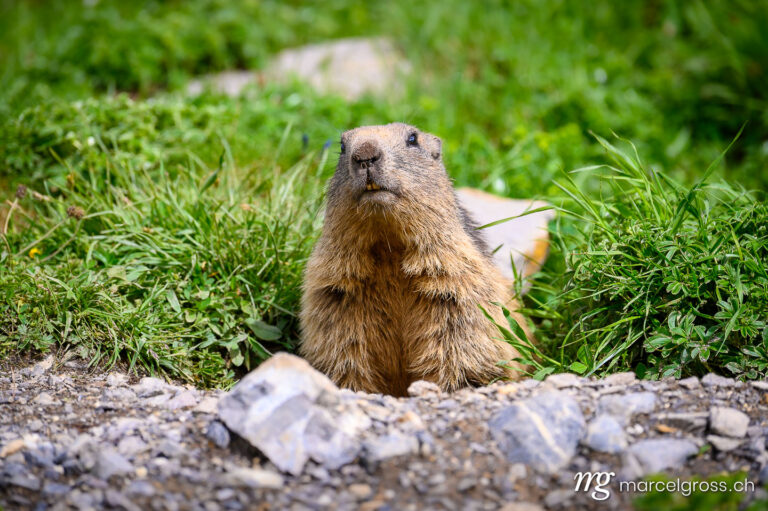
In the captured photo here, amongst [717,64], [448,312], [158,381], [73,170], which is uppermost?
[717,64]

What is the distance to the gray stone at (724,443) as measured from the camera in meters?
3.02

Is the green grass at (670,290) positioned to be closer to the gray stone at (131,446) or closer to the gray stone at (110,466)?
the gray stone at (131,446)

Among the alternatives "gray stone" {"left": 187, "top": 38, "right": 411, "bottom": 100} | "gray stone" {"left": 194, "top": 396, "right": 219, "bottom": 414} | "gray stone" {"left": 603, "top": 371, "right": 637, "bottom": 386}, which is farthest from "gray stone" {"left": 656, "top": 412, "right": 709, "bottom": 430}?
"gray stone" {"left": 187, "top": 38, "right": 411, "bottom": 100}

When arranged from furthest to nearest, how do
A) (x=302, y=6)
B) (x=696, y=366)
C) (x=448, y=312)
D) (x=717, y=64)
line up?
(x=302, y=6) < (x=717, y=64) < (x=448, y=312) < (x=696, y=366)

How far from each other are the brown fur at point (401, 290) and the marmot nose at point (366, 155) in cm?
11

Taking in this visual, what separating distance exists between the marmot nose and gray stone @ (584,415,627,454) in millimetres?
1691

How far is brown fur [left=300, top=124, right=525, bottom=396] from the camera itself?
411cm

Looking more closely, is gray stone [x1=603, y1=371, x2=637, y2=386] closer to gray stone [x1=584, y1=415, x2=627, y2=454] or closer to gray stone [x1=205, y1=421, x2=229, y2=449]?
gray stone [x1=584, y1=415, x2=627, y2=454]

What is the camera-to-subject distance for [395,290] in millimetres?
4281

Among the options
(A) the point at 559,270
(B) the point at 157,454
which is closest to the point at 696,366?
(A) the point at 559,270

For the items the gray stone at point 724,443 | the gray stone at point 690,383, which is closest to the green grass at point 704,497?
the gray stone at point 724,443

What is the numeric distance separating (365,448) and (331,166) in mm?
2699

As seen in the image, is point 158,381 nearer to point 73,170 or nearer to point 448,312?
point 448,312

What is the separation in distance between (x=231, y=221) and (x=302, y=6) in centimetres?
578
